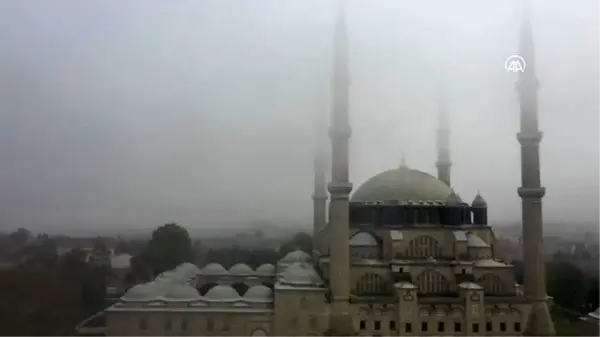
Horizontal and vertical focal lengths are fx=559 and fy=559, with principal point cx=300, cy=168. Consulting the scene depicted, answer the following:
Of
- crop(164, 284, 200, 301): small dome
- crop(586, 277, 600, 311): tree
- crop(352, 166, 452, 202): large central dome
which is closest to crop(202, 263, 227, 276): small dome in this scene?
crop(164, 284, 200, 301): small dome

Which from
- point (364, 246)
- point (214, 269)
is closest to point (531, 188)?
point (364, 246)

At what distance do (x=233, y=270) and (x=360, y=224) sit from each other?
2.05 meters

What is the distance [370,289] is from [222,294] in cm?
206

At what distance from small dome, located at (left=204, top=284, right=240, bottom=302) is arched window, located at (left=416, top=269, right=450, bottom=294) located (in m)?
2.58

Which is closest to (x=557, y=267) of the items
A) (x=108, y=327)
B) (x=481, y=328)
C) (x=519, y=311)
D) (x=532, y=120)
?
(x=519, y=311)

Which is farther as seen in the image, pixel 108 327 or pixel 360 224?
pixel 360 224

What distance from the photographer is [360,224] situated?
855 centimetres

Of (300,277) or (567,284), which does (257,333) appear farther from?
(567,284)

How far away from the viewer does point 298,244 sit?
8.65 metres

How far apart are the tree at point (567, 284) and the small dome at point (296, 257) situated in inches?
138

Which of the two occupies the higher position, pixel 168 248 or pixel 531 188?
pixel 531 188

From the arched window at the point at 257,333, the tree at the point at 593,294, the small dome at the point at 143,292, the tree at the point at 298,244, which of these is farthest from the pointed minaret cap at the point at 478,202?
the small dome at the point at 143,292

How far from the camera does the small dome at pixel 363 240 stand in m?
8.24

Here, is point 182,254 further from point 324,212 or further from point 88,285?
point 324,212
